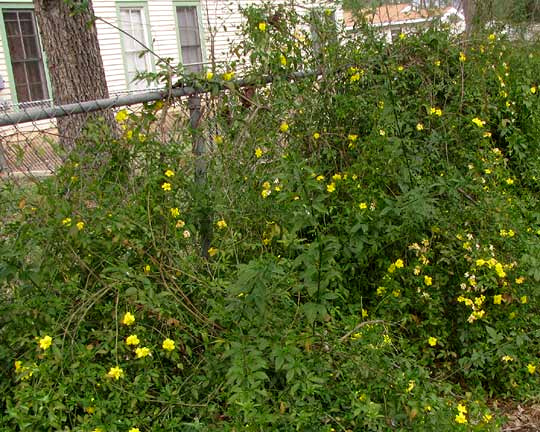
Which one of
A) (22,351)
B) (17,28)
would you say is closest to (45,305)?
(22,351)

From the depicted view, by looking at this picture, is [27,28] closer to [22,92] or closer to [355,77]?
[22,92]

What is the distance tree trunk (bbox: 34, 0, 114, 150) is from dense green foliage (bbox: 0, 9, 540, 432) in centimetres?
179

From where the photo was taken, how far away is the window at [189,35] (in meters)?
17.2

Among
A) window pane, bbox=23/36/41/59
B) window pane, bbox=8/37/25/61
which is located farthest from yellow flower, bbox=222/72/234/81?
window pane, bbox=23/36/41/59

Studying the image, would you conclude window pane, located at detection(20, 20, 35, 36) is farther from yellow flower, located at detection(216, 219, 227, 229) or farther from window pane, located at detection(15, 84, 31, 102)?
yellow flower, located at detection(216, 219, 227, 229)

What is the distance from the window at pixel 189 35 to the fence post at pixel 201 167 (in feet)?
44.9

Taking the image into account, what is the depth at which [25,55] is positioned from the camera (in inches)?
563

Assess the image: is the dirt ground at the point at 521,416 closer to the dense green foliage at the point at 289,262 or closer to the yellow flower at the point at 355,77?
the dense green foliage at the point at 289,262

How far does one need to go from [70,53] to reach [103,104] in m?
2.48

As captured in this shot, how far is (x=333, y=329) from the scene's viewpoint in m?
3.17

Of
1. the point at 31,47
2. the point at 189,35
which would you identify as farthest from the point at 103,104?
the point at 189,35

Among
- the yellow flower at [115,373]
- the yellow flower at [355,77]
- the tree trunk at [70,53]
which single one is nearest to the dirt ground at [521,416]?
the yellow flower at [115,373]

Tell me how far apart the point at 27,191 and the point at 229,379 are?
1.20m

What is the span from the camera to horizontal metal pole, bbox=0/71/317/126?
10.1 feet
